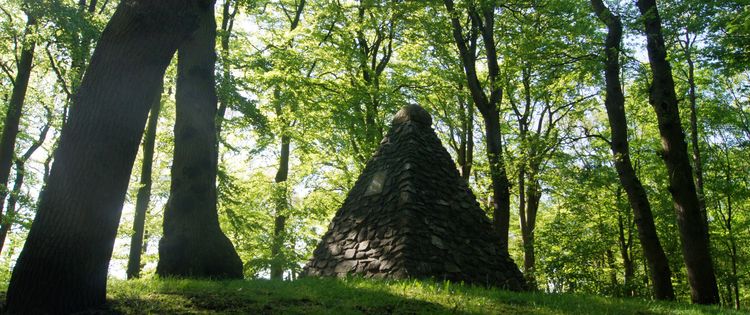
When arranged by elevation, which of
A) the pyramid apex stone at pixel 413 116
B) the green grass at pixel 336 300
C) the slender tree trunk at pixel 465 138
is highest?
the slender tree trunk at pixel 465 138

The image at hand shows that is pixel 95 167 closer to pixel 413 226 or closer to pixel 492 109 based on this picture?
pixel 413 226

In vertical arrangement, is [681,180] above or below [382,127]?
below

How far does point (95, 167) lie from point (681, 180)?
950cm

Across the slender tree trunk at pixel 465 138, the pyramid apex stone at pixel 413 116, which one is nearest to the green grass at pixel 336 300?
the pyramid apex stone at pixel 413 116

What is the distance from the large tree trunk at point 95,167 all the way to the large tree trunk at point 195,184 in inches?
139

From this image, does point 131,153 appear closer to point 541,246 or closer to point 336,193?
point 336,193

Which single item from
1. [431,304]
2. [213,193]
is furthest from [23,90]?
[431,304]

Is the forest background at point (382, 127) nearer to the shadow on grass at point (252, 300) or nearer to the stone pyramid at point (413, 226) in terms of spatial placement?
the stone pyramid at point (413, 226)

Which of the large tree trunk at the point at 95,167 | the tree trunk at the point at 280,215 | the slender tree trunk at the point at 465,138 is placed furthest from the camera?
the slender tree trunk at the point at 465,138

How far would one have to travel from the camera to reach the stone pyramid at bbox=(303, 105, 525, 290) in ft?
28.1

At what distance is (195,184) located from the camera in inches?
334

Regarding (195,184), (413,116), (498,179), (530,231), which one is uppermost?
(413,116)

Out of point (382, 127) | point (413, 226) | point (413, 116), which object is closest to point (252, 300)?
point (413, 226)

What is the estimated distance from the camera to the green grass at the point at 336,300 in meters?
5.15
